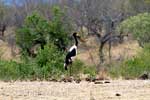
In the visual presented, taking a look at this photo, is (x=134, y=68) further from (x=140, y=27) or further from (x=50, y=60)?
(x=140, y=27)

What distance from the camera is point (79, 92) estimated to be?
898 centimetres

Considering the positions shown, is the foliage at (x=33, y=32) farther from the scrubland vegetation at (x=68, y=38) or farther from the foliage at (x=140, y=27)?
the foliage at (x=140, y=27)

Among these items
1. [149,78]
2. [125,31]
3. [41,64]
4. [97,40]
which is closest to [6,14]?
[97,40]

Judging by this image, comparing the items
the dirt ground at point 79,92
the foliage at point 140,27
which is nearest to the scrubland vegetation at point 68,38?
the foliage at point 140,27

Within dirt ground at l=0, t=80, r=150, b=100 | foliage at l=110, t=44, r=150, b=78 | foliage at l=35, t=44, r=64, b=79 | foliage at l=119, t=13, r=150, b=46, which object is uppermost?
foliage at l=119, t=13, r=150, b=46

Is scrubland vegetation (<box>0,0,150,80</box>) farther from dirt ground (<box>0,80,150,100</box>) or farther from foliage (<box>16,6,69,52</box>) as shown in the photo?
dirt ground (<box>0,80,150,100</box>)

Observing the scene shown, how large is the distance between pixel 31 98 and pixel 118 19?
35064 mm

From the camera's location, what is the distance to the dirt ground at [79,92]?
8.24 meters

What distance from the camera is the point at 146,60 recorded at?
1430 cm

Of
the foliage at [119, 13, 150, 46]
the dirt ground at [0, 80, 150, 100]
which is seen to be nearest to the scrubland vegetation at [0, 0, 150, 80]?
the foliage at [119, 13, 150, 46]

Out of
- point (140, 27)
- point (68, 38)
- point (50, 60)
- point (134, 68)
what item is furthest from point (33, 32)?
point (140, 27)

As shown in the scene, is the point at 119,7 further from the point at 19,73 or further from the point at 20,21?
the point at 19,73

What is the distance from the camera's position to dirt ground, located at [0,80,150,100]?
8.24 meters

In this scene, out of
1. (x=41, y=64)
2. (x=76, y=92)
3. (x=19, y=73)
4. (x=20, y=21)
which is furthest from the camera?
(x=20, y=21)
